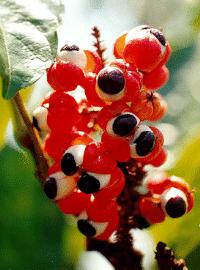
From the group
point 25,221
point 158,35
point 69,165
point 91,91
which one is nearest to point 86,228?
point 69,165

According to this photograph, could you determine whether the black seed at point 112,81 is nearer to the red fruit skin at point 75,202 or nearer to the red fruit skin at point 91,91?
the red fruit skin at point 91,91

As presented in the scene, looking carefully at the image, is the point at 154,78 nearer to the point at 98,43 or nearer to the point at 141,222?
the point at 98,43

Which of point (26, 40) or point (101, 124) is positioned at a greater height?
point (26, 40)

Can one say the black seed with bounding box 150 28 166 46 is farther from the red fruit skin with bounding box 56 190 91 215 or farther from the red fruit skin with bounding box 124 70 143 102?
the red fruit skin with bounding box 56 190 91 215

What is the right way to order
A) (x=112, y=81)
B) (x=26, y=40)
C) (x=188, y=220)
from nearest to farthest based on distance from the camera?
(x=26, y=40)
(x=112, y=81)
(x=188, y=220)

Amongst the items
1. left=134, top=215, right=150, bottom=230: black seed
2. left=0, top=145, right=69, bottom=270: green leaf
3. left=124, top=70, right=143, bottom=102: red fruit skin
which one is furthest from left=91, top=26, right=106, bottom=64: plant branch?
left=0, top=145, right=69, bottom=270: green leaf

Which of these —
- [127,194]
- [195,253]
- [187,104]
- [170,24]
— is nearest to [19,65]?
[127,194]

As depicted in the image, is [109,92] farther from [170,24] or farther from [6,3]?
[170,24]
